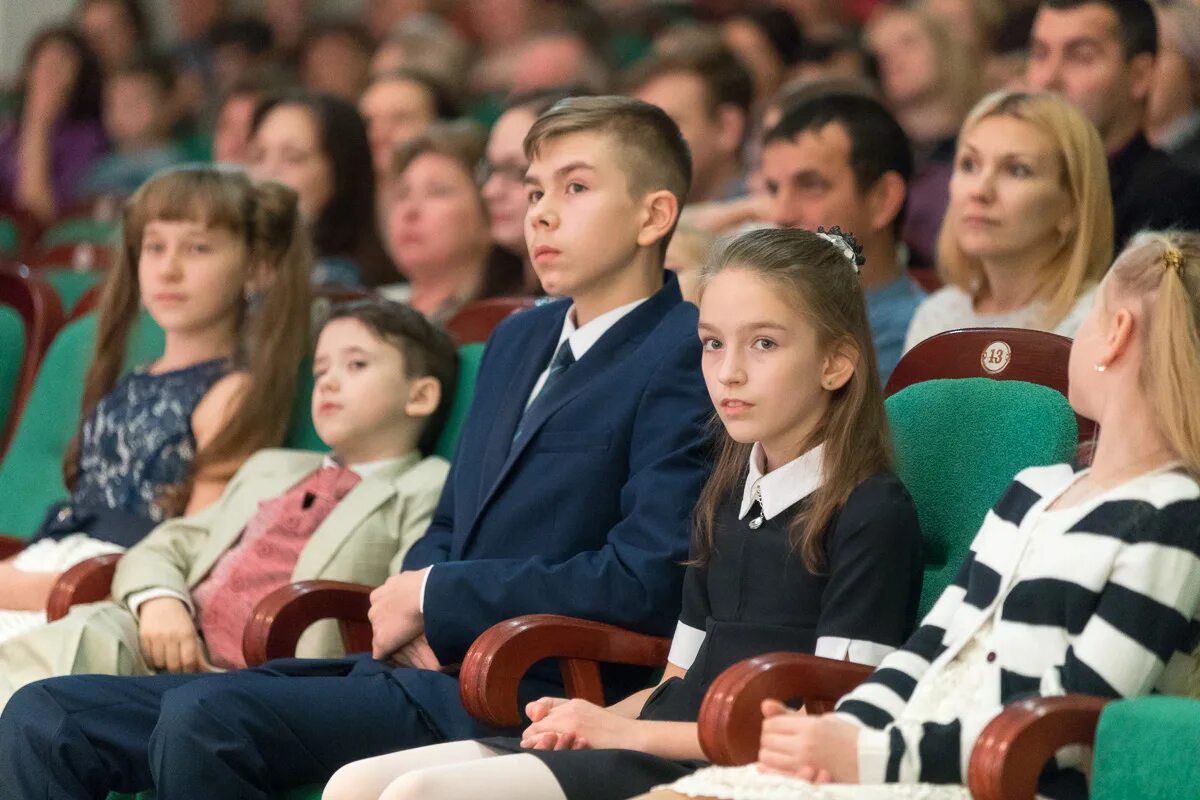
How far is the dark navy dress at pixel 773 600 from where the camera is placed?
2.09m

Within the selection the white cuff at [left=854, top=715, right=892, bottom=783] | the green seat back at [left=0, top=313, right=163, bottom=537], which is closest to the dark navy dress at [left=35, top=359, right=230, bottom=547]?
the green seat back at [left=0, top=313, right=163, bottom=537]

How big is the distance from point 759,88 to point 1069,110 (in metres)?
3.18

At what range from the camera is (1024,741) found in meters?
1.76

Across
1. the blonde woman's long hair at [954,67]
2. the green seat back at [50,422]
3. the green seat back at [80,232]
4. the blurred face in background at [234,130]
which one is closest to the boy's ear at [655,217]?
the green seat back at [50,422]

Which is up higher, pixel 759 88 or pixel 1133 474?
pixel 759 88

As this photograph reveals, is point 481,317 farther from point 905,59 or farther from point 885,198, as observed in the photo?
point 905,59

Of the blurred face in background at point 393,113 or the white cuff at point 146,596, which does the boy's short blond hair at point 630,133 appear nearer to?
the white cuff at point 146,596

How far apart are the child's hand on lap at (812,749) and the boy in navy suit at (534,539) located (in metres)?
0.53

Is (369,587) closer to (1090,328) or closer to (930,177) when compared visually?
(1090,328)

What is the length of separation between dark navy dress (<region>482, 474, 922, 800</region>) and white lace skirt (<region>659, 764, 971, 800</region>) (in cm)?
18

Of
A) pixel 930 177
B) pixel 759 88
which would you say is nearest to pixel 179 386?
pixel 930 177

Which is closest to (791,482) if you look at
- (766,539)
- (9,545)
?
(766,539)

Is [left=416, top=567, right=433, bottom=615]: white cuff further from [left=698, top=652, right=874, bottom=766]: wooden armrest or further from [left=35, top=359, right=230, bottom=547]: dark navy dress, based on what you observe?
[left=35, top=359, right=230, bottom=547]: dark navy dress

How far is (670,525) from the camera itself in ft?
7.93
